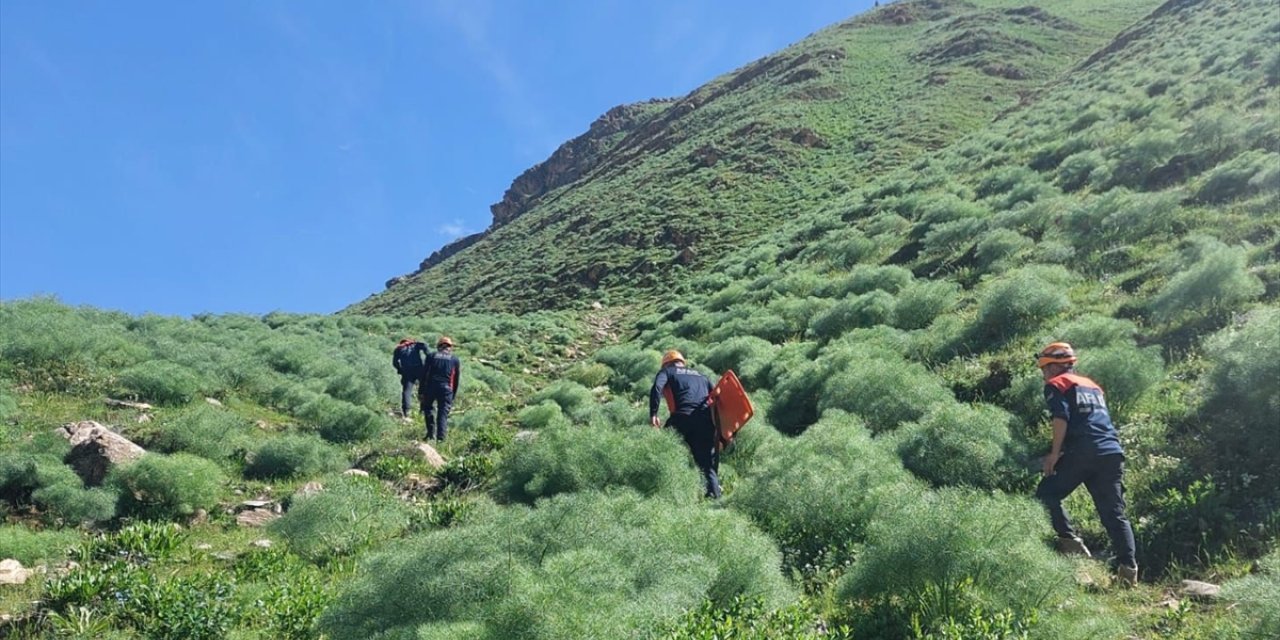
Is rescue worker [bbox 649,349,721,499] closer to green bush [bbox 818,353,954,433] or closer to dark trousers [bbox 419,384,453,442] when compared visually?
green bush [bbox 818,353,954,433]

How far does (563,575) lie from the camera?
3652 mm

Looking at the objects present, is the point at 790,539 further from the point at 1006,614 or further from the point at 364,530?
the point at 364,530

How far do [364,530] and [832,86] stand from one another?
5714 cm

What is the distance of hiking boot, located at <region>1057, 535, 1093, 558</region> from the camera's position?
5.01 metres

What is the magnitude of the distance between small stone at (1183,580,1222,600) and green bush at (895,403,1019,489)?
154 centimetres

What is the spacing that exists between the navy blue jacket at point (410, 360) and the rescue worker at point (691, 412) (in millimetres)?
5528

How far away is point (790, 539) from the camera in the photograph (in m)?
5.36

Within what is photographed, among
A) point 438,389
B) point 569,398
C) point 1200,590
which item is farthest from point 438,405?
point 1200,590

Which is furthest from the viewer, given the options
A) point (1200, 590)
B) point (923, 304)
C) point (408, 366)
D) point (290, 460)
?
point (408, 366)

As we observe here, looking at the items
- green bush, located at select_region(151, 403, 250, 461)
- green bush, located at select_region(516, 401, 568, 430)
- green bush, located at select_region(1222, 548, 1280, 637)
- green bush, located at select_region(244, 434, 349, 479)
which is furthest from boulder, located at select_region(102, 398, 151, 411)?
green bush, located at select_region(1222, 548, 1280, 637)

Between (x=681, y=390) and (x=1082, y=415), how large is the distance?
3845mm

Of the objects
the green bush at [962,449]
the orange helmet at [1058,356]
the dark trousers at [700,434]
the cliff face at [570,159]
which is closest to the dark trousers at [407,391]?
the dark trousers at [700,434]

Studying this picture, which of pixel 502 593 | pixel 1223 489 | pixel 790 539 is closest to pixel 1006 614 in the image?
pixel 790 539

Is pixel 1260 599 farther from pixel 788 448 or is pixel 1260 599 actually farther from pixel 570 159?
pixel 570 159
